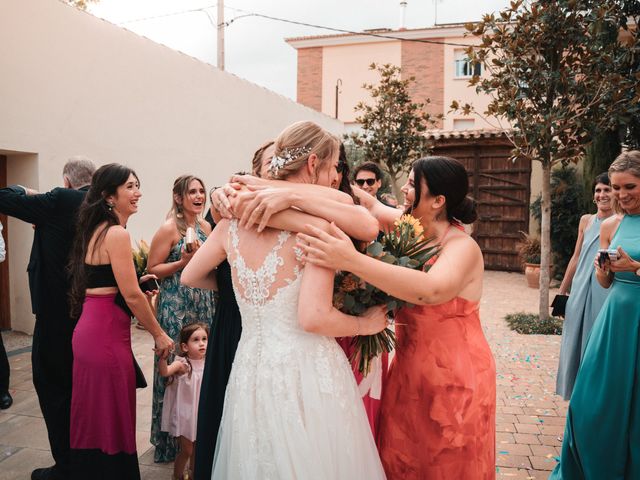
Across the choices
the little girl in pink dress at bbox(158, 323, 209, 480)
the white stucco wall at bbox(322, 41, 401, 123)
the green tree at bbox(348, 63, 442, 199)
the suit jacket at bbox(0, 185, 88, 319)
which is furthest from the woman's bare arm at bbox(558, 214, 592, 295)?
the white stucco wall at bbox(322, 41, 401, 123)

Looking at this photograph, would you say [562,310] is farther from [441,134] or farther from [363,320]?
[441,134]

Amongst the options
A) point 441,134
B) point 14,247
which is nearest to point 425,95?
point 441,134

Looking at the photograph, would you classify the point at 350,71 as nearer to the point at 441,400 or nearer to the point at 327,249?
the point at 441,400

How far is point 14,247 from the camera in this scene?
687cm

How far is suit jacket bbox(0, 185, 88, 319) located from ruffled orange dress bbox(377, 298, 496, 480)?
88.4 inches

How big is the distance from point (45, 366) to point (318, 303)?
8.11ft

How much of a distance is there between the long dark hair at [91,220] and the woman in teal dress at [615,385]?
297cm

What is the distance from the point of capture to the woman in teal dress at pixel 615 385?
9.50 feet

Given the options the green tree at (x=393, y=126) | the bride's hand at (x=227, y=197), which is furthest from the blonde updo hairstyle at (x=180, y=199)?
the green tree at (x=393, y=126)

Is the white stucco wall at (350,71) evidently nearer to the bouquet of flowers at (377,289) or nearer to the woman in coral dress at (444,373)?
the woman in coral dress at (444,373)

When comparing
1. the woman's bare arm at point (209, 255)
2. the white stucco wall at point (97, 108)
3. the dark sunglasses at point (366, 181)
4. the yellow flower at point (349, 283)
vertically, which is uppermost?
the white stucco wall at point (97, 108)

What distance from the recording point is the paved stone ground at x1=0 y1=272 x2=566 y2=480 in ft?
12.2

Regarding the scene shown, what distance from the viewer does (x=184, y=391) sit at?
349 cm

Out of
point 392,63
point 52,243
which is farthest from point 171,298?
point 392,63
